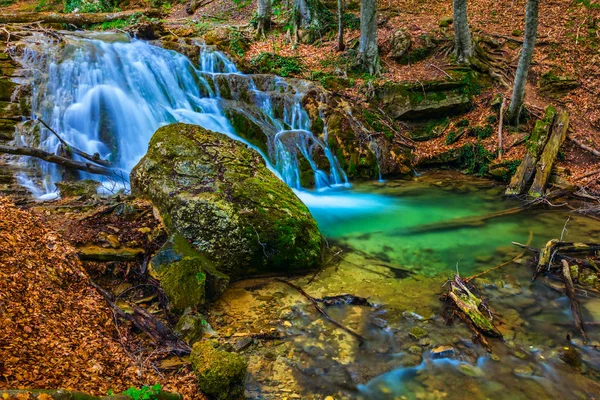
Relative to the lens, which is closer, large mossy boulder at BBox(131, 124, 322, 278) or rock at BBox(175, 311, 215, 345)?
rock at BBox(175, 311, 215, 345)

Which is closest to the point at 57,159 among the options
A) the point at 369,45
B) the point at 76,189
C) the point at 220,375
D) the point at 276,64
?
the point at 76,189

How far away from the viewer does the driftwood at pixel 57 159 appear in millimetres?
7488

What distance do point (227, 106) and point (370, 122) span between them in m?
4.66

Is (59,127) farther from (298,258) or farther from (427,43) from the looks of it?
(427,43)

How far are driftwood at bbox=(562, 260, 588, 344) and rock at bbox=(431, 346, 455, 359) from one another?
1631 millimetres

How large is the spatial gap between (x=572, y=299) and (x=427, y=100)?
906cm

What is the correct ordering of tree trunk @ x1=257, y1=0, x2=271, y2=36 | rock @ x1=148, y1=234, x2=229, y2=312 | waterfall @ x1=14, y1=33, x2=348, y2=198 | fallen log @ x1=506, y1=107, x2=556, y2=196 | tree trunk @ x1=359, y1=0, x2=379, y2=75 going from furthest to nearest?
tree trunk @ x1=257, y1=0, x2=271, y2=36 → tree trunk @ x1=359, y1=0, x2=379, y2=75 → waterfall @ x1=14, y1=33, x2=348, y2=198 → fallen log @ x1=506, y1=107, x2=556, y2=196 → rock @ x1=148, y1=234, x2=229, y2=312

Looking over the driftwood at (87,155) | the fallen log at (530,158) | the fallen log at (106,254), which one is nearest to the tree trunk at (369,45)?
the fallen log at (530,158)

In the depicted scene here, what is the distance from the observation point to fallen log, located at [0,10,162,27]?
45.3 feet

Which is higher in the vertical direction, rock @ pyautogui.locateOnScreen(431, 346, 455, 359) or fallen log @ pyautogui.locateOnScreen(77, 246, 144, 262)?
fallen log @ pyautogui.locateOnScreen(77, 246, 144, 262)

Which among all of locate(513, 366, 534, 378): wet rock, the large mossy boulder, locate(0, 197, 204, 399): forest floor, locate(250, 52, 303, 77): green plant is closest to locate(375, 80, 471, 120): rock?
locate(250, 52, 303, 77): green plant

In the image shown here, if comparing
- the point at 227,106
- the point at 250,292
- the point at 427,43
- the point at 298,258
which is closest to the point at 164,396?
the point at 250,292

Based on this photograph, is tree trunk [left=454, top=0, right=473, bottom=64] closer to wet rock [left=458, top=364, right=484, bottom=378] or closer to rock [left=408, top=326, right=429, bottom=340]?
rock [left=408, top=326, right=429, bottom=340]

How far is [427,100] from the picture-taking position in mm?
12609
